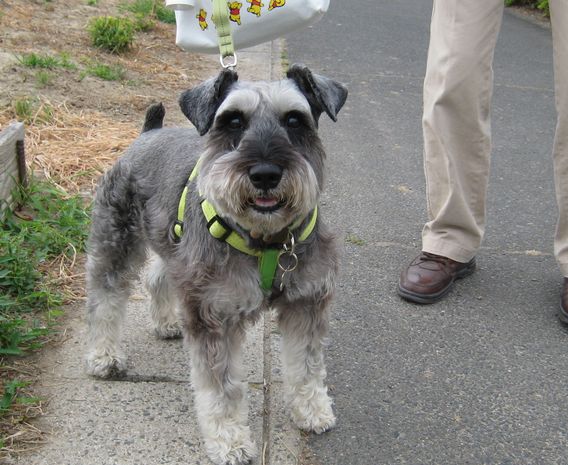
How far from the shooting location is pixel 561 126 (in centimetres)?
391

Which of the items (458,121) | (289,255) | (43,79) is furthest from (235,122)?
(43,79)

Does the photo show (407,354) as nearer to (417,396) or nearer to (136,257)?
(417,396)

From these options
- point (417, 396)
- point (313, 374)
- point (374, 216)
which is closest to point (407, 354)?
point (417, 396)

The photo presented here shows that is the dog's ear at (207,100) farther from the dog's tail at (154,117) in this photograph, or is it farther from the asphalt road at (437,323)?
the asphalt road at (437,323)

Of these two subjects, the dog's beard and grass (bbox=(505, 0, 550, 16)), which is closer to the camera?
the dog's beard

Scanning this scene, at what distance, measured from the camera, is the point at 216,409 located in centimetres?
289

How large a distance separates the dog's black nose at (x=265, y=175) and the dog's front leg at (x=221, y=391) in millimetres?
644

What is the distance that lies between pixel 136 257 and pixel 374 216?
228cm

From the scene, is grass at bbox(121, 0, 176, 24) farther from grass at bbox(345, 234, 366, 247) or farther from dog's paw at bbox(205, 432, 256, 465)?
dog's paw at bbox(205, 432, 256, 465)

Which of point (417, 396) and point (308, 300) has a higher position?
point (308, 300)

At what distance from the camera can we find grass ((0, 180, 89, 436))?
3.36 metres

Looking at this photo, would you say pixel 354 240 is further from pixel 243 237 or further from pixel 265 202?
pixel 265 202

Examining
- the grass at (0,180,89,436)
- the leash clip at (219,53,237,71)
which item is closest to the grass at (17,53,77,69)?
the grass at (0,180,89,436)

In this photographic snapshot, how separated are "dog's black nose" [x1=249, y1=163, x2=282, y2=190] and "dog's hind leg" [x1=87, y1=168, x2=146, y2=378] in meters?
1.02
